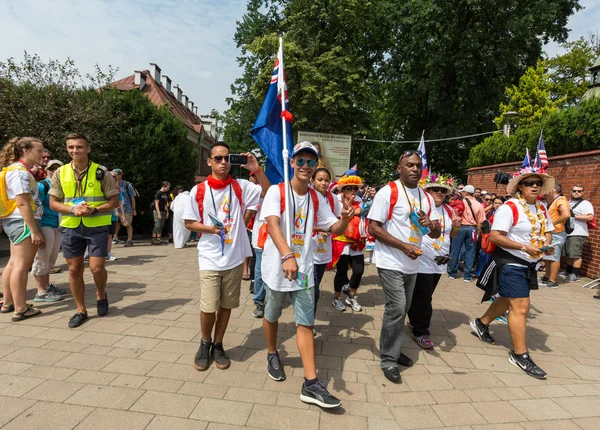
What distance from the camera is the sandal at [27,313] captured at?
398 cm

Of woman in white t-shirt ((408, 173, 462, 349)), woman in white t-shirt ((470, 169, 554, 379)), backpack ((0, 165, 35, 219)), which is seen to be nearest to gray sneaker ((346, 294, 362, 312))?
woman in white t-shirt ((408, 173, 462, 349))

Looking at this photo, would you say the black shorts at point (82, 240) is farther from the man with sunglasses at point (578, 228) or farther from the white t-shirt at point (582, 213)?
the white t-shirt at point (582, 213)

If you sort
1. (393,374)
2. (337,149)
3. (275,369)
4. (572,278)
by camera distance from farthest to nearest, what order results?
(337,149)
(572,278)
(393,374)
(275,369)

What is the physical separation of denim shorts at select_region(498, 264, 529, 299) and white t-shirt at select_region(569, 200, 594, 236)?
18.2ft

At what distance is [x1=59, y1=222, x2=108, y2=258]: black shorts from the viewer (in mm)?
3938

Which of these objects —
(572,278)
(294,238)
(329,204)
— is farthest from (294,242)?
(572,278)

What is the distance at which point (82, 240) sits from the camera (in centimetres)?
404

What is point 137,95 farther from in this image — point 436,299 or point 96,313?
point 436,299

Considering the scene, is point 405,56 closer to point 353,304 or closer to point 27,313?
point 353,304

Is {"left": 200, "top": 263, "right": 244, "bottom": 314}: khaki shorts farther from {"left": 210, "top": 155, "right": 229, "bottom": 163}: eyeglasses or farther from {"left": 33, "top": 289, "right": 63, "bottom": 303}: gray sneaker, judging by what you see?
{"left": 33, "top": 289, "right": 63, "bottom": 303}: gray sneaker

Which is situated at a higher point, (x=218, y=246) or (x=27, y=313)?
(x=218, y=246)

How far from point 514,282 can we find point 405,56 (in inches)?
943

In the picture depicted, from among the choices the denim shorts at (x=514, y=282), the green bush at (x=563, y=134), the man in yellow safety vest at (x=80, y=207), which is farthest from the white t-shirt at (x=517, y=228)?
the green bush at (x=563, y=134)

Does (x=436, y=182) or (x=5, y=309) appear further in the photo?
(x=436, y=182)
